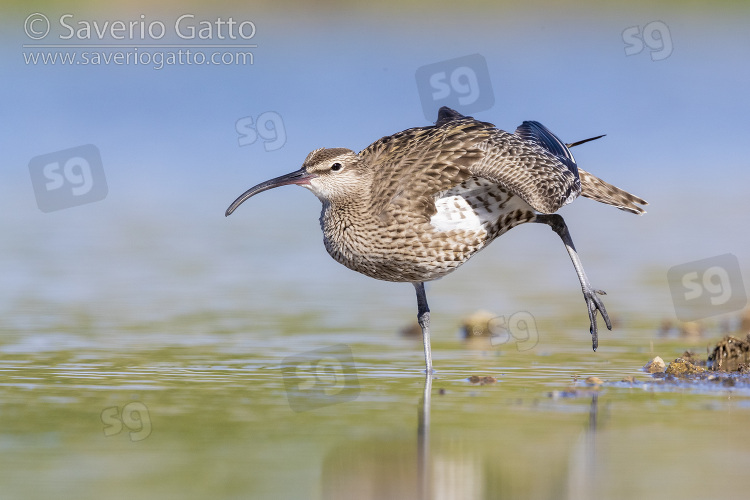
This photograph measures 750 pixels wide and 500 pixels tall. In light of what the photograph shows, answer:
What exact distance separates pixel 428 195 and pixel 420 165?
0.27m

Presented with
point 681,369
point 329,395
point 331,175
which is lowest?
point 681,369

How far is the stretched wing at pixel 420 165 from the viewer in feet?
33.4

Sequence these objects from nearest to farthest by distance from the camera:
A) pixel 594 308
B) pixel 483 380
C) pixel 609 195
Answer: pixel 483 380, pixel 594 308, pixel 609 195

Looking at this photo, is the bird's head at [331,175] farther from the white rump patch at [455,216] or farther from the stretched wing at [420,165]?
the white rump patch at [455,216]

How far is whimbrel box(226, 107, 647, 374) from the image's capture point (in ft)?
33.3

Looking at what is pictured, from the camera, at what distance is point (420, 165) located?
10344 mm

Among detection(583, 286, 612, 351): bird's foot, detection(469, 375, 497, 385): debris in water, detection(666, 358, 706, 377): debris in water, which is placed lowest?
detection(666, 358, 706, 377): debris in water

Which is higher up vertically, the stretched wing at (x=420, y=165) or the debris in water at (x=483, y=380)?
the stretched wing at (x=420, y=165)

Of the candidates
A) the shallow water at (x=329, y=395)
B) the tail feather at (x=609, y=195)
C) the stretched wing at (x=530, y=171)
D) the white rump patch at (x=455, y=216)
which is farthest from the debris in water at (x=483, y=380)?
the tail feather at (x=609, y=195)

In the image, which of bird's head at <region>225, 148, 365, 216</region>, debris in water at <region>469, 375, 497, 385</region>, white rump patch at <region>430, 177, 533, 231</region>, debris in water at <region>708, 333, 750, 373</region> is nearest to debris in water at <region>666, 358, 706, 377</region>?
debris in water at <region>708, 333, 750, 373</region>

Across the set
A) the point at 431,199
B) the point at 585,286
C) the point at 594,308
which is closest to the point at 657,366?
the point at 594,308

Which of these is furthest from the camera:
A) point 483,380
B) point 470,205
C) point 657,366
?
point 470,205

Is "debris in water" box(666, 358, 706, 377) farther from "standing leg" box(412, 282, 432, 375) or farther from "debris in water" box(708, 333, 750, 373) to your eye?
"standing leg" box(412, 282, 432, 375)

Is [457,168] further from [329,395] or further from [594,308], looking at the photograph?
[329,395]
